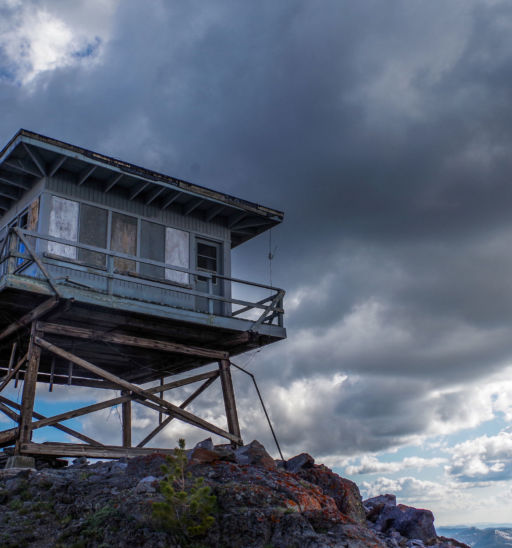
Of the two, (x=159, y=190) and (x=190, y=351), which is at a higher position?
(x=159, y=190)

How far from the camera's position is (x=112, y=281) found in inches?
694

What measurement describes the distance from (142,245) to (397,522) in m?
10.6

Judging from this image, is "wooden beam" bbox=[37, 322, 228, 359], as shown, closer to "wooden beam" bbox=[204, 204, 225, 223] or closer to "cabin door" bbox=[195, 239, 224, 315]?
"cabin door" bbox=[195, 239, 224, 315]

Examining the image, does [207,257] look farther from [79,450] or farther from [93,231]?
[79,450]

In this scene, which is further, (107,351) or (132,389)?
(107,351)

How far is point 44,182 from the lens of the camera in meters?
18.4

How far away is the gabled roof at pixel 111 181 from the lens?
59.1ft

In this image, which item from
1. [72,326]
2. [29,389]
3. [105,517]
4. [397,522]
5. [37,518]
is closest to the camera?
[105,517]

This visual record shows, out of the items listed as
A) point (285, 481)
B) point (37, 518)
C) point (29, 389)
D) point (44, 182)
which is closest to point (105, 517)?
point (37, 518)

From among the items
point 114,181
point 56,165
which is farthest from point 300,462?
point 56,165

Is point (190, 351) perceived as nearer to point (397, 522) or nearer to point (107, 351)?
point (107, 351)

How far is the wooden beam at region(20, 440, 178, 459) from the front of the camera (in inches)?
625

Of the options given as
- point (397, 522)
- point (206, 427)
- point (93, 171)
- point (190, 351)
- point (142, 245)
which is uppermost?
point (93, 171)

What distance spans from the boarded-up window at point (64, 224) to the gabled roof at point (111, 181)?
0.80 metres
